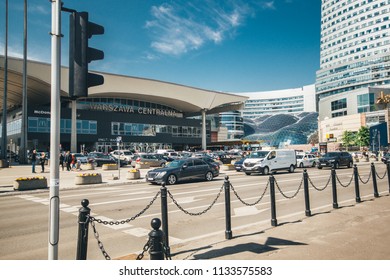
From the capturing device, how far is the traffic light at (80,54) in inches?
162

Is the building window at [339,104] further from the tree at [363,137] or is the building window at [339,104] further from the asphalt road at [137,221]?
the asphalt road at [137,221]

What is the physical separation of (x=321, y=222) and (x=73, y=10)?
7224 mm

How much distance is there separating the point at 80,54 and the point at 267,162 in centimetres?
2076

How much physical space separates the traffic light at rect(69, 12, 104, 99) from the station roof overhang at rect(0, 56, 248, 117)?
4744 centimetres

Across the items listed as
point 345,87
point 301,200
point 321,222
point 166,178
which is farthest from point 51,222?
point 345,87

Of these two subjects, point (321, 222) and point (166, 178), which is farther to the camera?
point (166, 178)

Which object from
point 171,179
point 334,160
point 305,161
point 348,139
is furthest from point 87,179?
point 348,139

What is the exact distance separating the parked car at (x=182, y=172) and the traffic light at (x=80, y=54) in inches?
518

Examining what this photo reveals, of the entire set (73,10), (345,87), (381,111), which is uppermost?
(345,87)

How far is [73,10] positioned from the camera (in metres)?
4.27

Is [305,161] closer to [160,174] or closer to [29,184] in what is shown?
[160,174]

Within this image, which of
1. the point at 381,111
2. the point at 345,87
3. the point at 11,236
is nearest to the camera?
the point at 11,236
